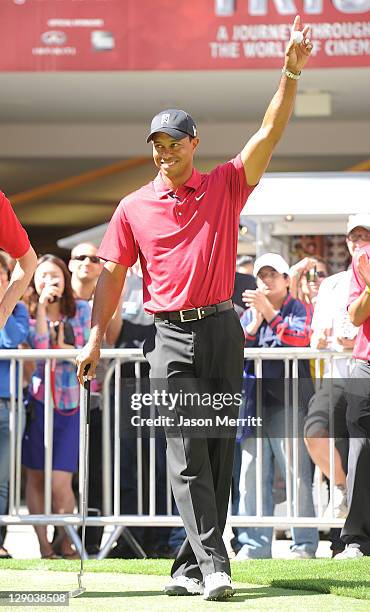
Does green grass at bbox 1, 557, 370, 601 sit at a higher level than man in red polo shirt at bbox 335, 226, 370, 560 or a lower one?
lower

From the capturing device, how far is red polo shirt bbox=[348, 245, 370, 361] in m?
7.15

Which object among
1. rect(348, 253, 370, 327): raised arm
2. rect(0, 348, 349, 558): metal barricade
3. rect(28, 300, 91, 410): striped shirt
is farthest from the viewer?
rect(28, 300, 91, 410): striped shirt

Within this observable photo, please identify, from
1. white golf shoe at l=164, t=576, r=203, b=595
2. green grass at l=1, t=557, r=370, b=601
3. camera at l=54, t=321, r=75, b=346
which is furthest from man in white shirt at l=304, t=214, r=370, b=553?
white golf shoe at l=164, t=576, r=203, b=595

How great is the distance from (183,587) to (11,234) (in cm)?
175

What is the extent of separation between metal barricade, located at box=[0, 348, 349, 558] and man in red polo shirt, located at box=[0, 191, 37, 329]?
211 cm

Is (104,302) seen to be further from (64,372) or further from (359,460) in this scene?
(64,372)

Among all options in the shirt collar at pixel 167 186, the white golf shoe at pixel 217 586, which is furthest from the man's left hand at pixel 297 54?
the white golf shoe at pixel 217 586

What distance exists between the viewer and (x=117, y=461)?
784cm

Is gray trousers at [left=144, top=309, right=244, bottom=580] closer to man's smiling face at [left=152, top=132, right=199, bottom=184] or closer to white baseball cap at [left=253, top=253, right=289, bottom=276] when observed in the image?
man's smiling face at [left=152, top=132, right=199, bottom=184]

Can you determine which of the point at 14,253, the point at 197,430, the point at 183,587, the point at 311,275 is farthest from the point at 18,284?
the point at 311,275

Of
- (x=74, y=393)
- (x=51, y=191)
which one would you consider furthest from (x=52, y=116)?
(x=74, y=393)

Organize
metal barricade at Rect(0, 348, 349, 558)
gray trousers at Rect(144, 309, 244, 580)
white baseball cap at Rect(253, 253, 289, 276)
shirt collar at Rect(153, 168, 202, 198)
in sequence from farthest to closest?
white baseball cap at Rect(253, 253, 289, 276) → metal barricade at Rect(0, 348, 349, 558) → shirt collar at Rect(153, 168, 202, 198) → gray trousers at Rect(144, 309, 244, 580)

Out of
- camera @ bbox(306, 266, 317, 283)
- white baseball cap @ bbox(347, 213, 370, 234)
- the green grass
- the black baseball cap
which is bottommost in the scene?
the green grass

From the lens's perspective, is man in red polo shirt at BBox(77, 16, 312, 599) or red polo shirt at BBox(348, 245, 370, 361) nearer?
man in red polo shirt at BBox(77, 16, 312, 599)
